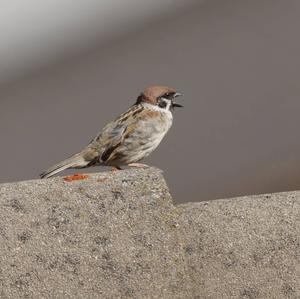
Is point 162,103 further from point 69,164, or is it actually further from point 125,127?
point 69,164

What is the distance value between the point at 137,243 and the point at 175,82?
6508 mm

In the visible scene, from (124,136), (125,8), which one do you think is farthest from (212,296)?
(125,8)

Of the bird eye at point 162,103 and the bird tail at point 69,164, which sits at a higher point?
the bird eye at point 162,103

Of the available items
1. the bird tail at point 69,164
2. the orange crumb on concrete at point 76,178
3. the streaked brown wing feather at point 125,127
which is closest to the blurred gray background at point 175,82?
the streaked brown wing feather at point 125,127

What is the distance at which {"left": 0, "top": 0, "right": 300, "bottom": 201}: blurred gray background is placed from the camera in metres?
8.83

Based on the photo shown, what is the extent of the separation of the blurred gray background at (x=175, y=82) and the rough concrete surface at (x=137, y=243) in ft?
18.6

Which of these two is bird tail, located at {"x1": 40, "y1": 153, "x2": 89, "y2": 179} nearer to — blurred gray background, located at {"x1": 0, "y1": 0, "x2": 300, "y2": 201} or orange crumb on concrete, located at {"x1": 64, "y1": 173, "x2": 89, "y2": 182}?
→ blurred gray background, located at {"x1": 0, "y1": 0, "x2": 300, "y2": 201}

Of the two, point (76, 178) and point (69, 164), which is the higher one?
point (69, 164)

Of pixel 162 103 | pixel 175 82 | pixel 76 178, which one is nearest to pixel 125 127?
pixel 162 103

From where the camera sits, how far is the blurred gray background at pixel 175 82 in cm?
883

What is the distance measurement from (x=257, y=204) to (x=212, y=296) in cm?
26

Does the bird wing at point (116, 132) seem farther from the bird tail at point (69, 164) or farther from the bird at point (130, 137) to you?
the bird tail at point (69, 164)

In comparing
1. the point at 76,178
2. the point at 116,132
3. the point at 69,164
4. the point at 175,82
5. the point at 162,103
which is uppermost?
the point at 175,82

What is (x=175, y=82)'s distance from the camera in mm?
9070
